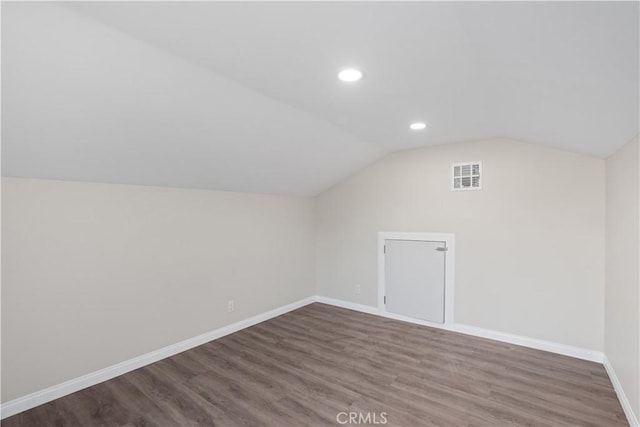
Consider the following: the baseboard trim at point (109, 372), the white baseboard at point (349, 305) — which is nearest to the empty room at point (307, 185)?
the baseboard trim at point (109, 372)

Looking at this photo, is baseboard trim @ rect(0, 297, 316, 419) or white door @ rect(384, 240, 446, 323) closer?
baseboard trim @ rect(0, 297, 316, 419)

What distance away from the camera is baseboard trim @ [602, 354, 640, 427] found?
6.35 ft

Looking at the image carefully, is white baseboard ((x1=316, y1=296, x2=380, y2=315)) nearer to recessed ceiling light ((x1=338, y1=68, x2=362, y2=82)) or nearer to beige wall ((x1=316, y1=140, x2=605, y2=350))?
beige wall ((x1=316, y1=140, x2=605, y2=350))

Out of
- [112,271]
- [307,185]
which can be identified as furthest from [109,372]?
[307,185]

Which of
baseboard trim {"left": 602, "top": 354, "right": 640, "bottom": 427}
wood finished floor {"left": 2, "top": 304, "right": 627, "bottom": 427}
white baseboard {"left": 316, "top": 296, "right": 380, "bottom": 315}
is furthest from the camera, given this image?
white baseboard {"left": 316, "top": 296, "right": 380, "bottom": 315}

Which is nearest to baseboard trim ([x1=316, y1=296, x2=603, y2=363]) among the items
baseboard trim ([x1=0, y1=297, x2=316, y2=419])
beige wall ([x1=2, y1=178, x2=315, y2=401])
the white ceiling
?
the white ceiling

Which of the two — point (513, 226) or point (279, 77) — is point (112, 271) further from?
point (513, 226)

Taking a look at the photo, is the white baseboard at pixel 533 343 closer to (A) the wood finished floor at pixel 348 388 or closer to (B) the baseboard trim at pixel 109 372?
(A) the wood finished floor at pixel 348 388

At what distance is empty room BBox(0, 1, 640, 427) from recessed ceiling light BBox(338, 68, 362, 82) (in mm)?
22

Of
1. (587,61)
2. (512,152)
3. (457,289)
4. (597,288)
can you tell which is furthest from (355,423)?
(512,152)

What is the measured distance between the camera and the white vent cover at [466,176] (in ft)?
11.2

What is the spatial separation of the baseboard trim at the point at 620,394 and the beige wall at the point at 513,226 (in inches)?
8.8

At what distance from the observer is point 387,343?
3.25 meters

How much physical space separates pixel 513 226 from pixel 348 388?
2366 millimetres
